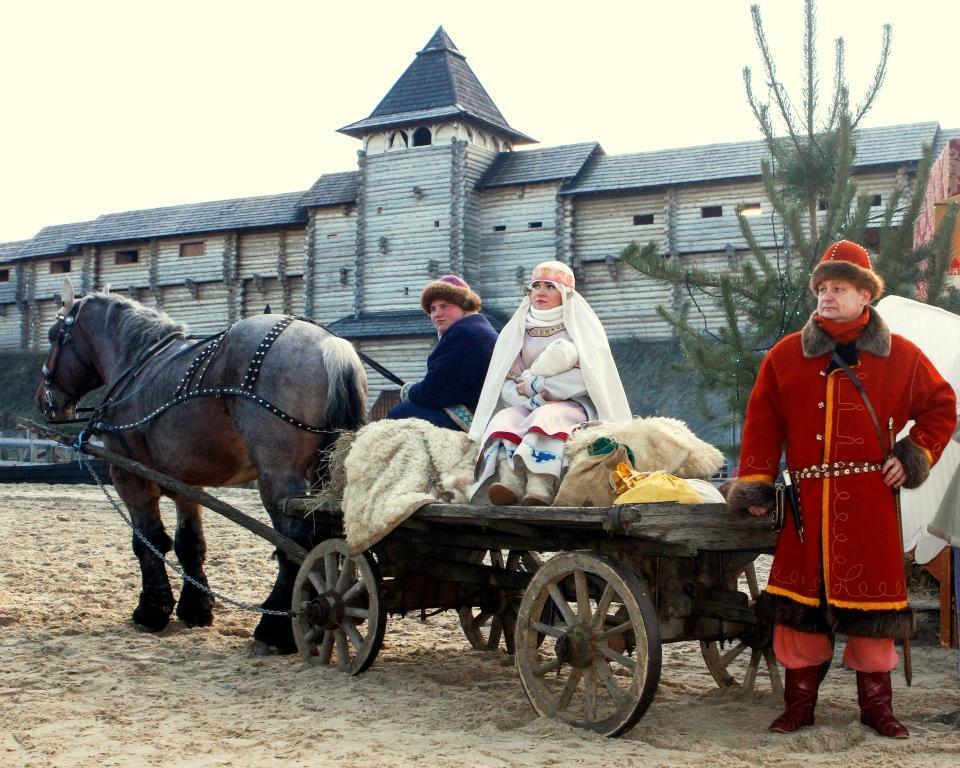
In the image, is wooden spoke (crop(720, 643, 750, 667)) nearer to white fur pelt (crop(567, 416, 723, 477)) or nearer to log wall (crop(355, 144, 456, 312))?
white fur pelt (crop(567, 416, 723, 477))

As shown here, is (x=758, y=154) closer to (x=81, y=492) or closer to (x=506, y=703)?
(x=81, y=492)

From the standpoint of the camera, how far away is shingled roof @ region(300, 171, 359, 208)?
2891 centimetres

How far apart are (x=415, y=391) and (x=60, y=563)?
460cm

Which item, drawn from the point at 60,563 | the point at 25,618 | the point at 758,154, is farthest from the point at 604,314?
the point at 25,618

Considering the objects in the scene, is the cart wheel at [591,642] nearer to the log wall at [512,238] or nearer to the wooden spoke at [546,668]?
the wooden spoke at [546,668]

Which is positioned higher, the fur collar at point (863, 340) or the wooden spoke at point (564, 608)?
the fur collar at point (863, 340)

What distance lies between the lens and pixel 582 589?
13.1 ft

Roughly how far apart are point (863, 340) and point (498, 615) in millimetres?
2605

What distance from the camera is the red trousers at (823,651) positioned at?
373 cm

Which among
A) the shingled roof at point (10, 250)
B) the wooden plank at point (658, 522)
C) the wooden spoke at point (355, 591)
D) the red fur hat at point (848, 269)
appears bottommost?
the wooden spoke at point (355, 591)

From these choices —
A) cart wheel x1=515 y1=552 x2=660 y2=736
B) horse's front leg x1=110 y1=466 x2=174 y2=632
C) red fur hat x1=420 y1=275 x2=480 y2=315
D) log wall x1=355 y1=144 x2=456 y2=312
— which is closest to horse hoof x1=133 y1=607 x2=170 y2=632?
horse's front leg x1=110 y1=466 x2=174 y2=632

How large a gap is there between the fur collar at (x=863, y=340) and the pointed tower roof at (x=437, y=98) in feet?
80.2

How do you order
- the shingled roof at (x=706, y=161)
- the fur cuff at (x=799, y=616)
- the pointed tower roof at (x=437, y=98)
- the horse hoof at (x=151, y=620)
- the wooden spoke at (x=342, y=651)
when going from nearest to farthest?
the fur cuff at (x=799, y=616) → the wooden spoke at (x=342, y=651) → the horse hoof at (x=151, y=620) → the shingled roof at (x=706, y=161) → the pointed tower roof at (x=437, y=98)

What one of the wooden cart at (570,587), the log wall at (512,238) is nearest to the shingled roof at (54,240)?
the log wall at (512,238)
